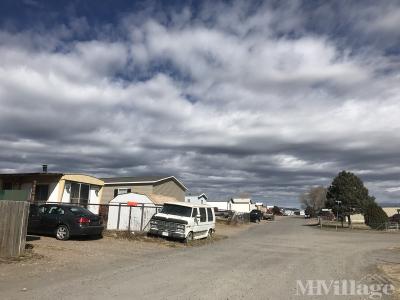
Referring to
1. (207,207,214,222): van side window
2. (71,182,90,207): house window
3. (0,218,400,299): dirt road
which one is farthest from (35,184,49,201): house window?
(0,218,400,299): dirt road

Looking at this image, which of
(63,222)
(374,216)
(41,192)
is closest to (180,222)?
(63,222)

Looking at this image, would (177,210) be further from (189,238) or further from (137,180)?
(137,180)

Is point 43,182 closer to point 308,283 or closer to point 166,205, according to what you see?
point 166,205

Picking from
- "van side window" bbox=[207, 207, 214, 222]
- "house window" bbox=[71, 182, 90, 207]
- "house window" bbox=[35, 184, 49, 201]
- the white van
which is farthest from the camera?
"house window" bbox=[71, 182, 90, 207]

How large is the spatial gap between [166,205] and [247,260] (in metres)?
→ 8.18

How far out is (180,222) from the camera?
2162 centimetres

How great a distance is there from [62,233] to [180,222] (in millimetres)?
5495

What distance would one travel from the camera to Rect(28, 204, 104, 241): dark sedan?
62.3ft

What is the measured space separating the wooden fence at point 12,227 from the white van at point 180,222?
359 inches

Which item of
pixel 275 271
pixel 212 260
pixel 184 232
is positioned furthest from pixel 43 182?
pixel 275 271

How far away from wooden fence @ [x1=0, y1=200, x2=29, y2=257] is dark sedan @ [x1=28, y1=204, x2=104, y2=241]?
5551 millimetres

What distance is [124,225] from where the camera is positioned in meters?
24.8

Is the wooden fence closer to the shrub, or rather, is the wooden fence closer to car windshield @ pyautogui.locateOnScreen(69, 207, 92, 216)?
car windshield @ pyautogui.locateOnScreen(69, 207, 92, 216)

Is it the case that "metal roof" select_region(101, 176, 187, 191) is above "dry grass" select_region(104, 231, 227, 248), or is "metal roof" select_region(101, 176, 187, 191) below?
above
